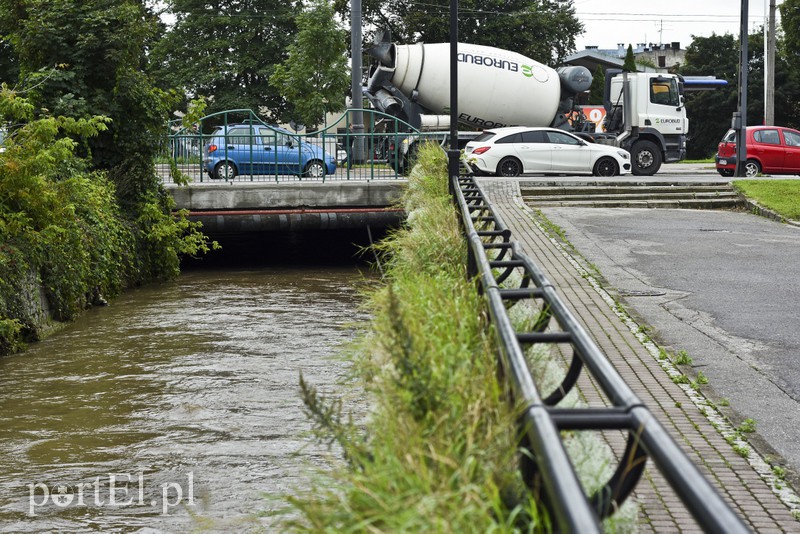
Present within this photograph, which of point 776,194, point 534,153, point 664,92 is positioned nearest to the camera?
point 776,194

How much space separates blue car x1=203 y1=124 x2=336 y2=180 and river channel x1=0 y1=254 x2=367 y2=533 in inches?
232

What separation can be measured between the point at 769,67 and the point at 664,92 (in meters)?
12.5

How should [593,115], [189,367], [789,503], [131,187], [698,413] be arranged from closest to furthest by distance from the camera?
1. [789,503]
2. [698,413]
3. [189,367]
4. [131,187]
5. [593,115]

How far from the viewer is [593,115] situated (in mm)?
44031

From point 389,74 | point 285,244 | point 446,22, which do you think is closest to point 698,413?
point 285,244

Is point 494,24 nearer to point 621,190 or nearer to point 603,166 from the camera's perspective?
point 603,166

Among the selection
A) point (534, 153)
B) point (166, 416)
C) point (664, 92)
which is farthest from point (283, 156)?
point (166, 416)

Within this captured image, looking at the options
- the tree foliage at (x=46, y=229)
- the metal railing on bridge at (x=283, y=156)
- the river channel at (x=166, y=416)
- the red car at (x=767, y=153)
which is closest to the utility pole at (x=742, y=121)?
the red car at (x=767, y=153)

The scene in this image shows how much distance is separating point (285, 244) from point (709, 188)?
9947 millimetres

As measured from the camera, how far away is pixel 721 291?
453 inches

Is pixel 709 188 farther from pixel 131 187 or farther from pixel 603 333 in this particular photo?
pixel 603 333

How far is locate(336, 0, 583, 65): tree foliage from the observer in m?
55.1

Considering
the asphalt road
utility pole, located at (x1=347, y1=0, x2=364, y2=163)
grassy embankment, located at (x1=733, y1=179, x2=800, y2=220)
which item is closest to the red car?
grassy embankment, located at (x1=733, y1=179, x2=800, y2=220)

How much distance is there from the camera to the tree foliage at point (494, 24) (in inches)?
2169
